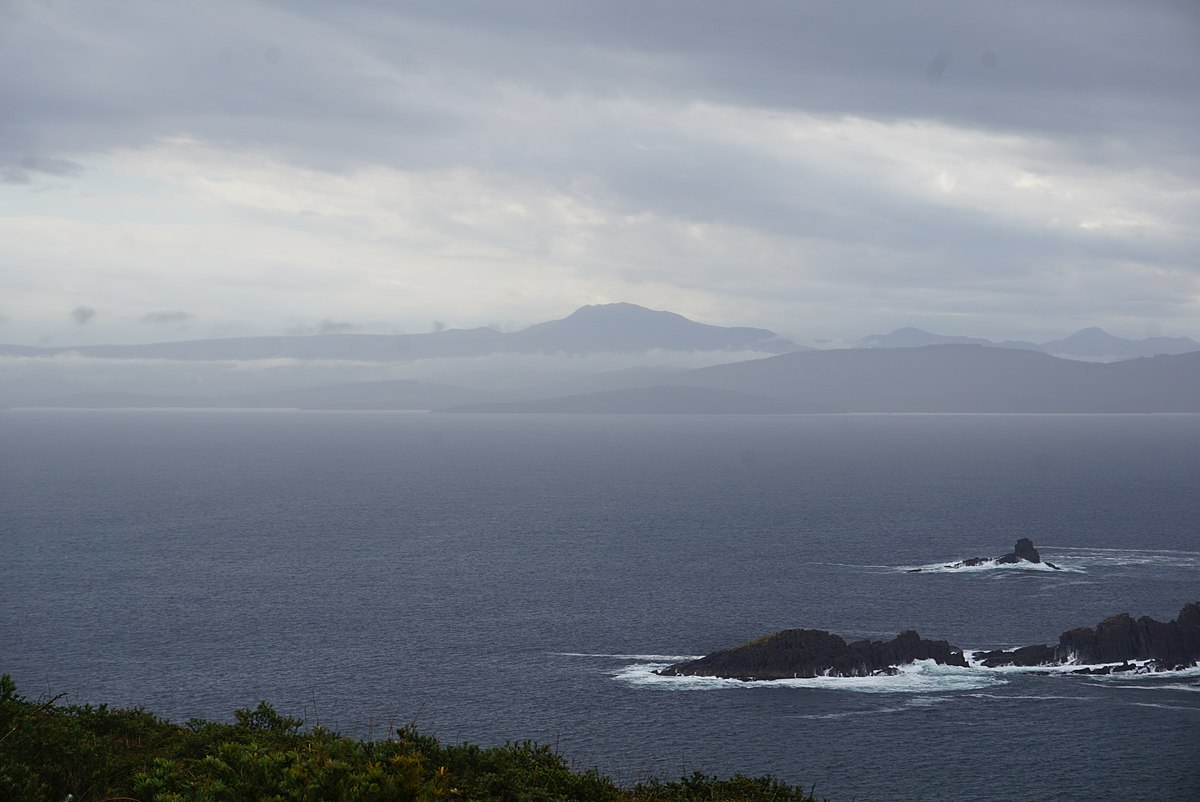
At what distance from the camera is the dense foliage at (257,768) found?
21.5 meters

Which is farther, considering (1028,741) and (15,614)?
(15,614)

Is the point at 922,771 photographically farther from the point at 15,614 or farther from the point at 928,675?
the point at 15,614

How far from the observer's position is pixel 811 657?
85.9 metres

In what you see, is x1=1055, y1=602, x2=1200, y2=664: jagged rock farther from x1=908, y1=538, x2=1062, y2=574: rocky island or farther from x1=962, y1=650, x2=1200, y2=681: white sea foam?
x1=908, y1=538, x2=1062, y2=574: rocky island

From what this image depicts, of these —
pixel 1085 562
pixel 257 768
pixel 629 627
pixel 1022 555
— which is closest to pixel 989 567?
pixel 1022 555

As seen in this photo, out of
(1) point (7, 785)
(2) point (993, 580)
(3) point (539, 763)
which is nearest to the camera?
(1) point (7, 785)

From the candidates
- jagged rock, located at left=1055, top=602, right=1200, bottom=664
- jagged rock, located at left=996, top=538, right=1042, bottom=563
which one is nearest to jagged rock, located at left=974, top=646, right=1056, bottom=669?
jagged rock, located at left=1055, top=602, right=1200, bottom=664

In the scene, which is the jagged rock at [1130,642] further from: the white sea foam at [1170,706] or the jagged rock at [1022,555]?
the jagged rock at [1022,555]

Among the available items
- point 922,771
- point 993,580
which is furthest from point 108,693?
point 993,580

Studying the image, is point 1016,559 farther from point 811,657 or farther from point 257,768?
point 257,768

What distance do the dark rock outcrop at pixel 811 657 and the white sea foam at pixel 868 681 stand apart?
885mm

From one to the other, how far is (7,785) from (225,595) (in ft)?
309

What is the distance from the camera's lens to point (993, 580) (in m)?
120

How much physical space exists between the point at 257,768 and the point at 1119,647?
279ft
